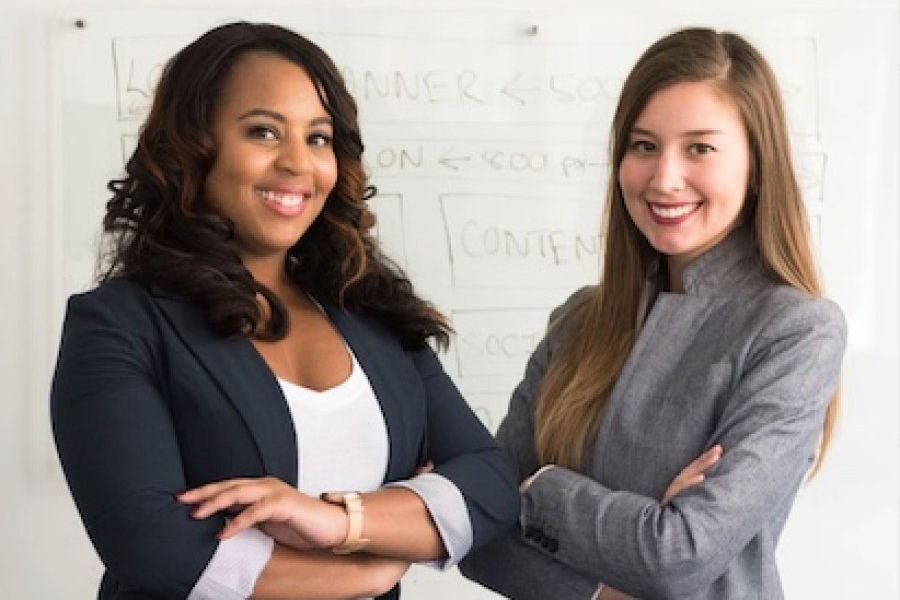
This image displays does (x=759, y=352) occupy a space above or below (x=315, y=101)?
below

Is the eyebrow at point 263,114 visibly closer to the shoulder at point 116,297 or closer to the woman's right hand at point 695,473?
the shoulder at point 116,297

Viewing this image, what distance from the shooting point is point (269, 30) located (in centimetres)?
189

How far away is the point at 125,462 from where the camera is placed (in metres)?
1.65

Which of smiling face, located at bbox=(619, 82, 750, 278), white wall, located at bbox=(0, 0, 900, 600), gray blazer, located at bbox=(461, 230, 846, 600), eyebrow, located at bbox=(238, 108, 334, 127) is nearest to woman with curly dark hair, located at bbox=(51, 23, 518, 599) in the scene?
eyebrow, located at bbox=(238, 108, 334, 127)

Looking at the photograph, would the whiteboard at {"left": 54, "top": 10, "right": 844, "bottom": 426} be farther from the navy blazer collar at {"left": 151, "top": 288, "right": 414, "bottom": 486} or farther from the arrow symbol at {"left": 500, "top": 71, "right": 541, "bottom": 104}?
the navy blazer collar at {"left": 151, "top": 288, "right": 414, "bottom": 486}

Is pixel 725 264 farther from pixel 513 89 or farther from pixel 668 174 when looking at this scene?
pixel 513 89

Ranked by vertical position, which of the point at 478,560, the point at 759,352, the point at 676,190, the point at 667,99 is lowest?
the point at 478,560

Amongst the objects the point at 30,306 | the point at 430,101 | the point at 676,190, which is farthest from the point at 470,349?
the point at 676,190

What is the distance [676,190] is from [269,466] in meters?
0.71

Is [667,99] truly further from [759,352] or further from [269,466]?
[269,466]

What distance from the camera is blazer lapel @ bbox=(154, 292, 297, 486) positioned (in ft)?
5.72

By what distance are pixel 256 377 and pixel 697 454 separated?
2.06 feet

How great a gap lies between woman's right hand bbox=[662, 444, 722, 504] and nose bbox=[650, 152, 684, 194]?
0.38 m

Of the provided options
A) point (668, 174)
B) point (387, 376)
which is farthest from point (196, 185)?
point (668, 174)
